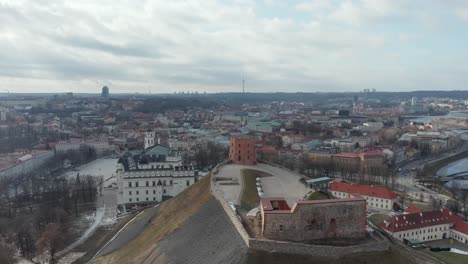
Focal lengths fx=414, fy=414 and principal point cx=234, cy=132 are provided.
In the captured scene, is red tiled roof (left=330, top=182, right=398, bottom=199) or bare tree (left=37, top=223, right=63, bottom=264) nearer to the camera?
bare tree (left=37, top=223, right=63, bottom=264)

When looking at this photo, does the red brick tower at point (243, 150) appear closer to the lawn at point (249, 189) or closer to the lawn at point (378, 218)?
the lawn at point (249, 189)

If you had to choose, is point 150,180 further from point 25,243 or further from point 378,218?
point 378,218

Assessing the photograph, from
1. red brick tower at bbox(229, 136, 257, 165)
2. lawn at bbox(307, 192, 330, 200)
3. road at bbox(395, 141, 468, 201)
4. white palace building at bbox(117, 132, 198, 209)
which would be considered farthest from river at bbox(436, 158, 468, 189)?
lawn at bbox(307, 192, 330, 200)

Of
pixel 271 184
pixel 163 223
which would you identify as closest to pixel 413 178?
pixel 271 184

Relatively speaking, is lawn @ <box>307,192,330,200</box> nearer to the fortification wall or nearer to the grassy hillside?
the grassy hillside

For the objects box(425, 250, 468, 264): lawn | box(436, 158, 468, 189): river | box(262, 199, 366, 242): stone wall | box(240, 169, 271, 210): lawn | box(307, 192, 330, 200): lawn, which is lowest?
box(436, 158, 468, 189): river

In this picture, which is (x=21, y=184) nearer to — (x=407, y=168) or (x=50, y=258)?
(x=50, y=258)
